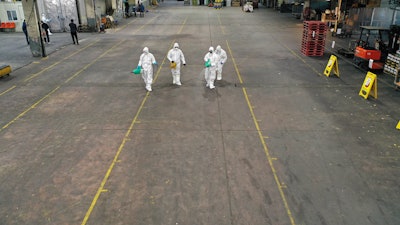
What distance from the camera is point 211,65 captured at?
499 inches

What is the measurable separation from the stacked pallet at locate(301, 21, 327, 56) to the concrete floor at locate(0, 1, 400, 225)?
3151 millimetres

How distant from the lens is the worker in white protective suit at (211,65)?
12695 mm

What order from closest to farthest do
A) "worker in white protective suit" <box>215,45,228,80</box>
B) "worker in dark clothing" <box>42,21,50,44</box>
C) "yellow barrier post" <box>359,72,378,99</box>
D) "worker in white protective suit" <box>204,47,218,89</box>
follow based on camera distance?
1. "yellow barrier post" <box>359,72,378,99</box>
2. "worker in white protective suit" <box>204,47,218,89</box>
3. "worker in white protective suit" <box>215,45,228,80</box>
4. "worker in dark clothing" <box>42,21,50,44</box>

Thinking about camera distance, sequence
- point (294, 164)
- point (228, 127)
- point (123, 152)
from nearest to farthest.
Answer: point (294, 164) → point (123, 152) → point (228, 127)

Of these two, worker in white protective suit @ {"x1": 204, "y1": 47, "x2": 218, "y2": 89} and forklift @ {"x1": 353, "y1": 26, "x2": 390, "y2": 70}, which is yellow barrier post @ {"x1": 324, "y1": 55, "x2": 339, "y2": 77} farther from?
worker in white protective suit @ {"x1": 204, "y1": 47, "x2": 218, "y2": 89}

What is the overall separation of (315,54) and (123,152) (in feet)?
48.6

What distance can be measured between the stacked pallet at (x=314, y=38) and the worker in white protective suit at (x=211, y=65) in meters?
8.42

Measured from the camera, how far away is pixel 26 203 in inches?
257

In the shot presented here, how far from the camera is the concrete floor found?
636 cm

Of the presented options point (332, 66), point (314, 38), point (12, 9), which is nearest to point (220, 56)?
point (332, 66)

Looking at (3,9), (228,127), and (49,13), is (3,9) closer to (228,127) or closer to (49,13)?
(49,13)

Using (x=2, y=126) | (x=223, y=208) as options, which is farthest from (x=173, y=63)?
(x=223, y=208)

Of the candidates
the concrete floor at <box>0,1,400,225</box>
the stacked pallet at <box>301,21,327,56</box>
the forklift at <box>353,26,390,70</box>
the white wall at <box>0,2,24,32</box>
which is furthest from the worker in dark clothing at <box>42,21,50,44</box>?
the forklift at <box>353,26,390,70</box>

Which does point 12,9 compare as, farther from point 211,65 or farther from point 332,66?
point 332,66
